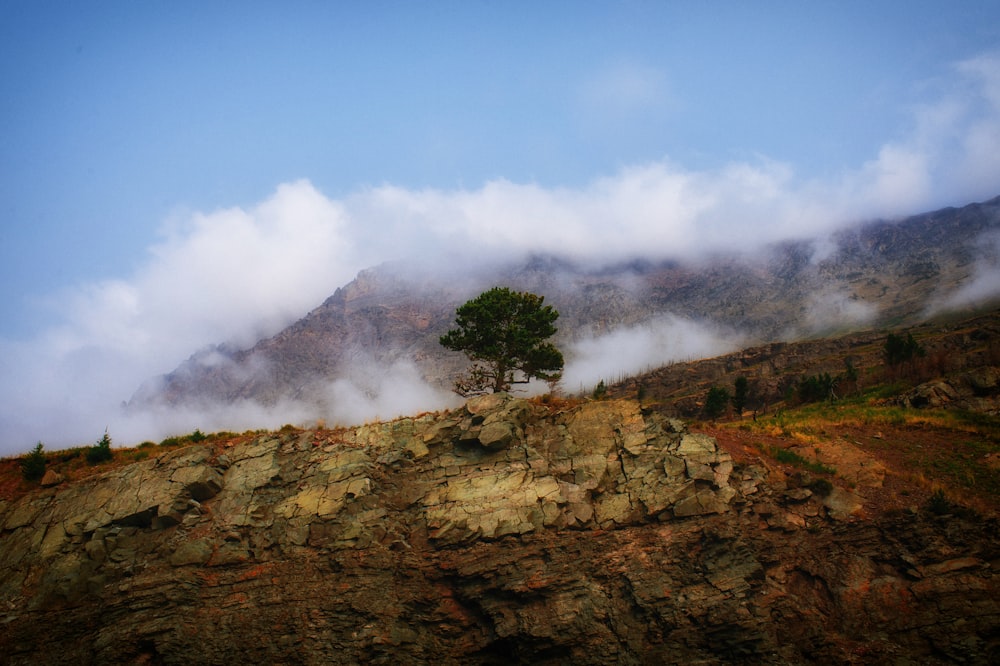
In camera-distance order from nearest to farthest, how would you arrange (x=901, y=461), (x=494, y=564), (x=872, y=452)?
(x=494, y=564) < (x=901, y=461) < (x=872, y=452)

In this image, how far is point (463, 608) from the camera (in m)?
24.6

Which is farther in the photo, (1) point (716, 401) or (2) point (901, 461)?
(1) point (716, 401)

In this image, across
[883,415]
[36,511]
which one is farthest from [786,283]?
[36,511]

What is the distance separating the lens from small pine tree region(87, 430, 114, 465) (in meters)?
31.2

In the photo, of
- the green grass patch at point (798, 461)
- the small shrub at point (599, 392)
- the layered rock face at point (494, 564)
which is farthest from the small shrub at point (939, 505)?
the small shrub at point (599, 392)

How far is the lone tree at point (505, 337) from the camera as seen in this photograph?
113ft

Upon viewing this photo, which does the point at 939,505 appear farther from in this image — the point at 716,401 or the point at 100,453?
the point at 100,453

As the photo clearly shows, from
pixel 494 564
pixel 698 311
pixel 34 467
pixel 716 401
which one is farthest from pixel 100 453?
pixel 698 311

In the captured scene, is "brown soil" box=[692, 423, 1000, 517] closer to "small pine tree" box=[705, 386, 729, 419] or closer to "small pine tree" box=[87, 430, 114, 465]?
"small pine tree" box=[705, 386, 729, 419]

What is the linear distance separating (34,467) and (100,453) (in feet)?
9.78

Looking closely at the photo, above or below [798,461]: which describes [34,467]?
above

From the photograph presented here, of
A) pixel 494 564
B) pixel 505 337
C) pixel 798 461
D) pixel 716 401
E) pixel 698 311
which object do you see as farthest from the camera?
pixel 698 311

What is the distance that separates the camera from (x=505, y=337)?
34531mm

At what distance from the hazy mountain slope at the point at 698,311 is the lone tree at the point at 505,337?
411 ft
